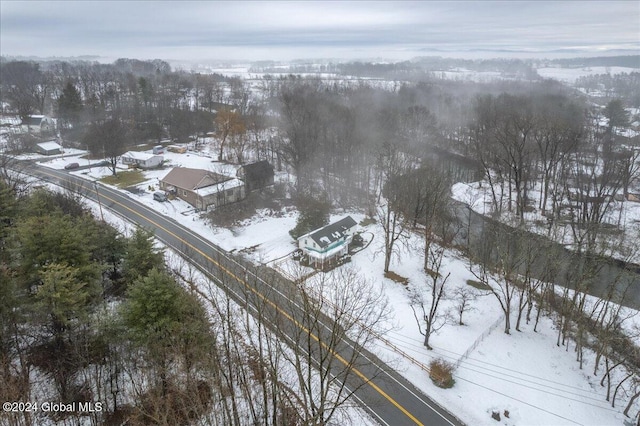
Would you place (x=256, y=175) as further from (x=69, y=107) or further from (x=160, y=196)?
(x=69, y=107)

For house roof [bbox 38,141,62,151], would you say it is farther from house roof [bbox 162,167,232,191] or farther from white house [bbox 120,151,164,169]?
house roof [bbox 162,167,232,191]

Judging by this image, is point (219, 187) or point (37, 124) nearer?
point (219, 187)

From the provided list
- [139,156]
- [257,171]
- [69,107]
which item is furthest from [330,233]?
[69,107]

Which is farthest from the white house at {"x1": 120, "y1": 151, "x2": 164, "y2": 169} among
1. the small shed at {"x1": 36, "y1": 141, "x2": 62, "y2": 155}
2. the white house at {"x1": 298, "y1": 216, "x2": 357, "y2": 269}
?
the white house at {"x1": 298, "y1": 216, "x2": 357, "y2": 269}

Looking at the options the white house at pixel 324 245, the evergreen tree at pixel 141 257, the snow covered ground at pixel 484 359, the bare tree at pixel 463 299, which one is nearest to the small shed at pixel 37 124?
the snow covered ground at pixel 484 359

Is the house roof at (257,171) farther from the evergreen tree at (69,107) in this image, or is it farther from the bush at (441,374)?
the evergreen tree at (69,107)
